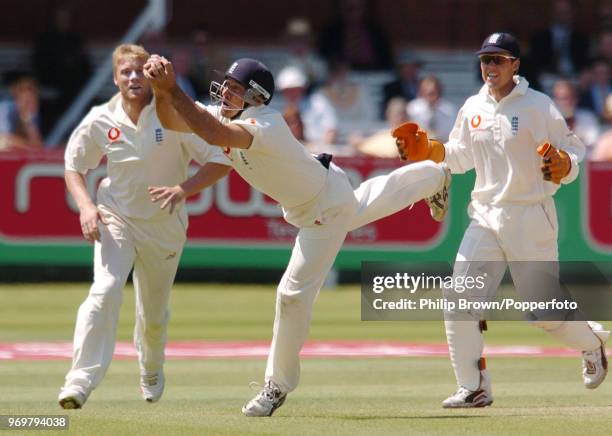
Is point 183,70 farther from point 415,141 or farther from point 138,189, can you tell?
point 415,141

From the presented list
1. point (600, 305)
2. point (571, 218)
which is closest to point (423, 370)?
point (600, 305)

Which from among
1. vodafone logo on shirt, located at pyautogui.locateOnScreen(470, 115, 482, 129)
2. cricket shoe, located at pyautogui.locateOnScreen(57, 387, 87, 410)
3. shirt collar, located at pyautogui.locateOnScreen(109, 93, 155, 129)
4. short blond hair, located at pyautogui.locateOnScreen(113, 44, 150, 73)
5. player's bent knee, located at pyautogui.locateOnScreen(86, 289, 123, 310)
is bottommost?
cricket shoe, located at pyautogui.locateOnScreen(57, 387, 87, 410)

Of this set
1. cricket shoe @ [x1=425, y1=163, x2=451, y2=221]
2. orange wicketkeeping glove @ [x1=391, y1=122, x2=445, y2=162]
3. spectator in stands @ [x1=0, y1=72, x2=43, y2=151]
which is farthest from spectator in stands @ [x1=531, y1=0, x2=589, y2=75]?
orange wicketkeeping glove @ [x1=391, y1=122, x2=445, y2=162]

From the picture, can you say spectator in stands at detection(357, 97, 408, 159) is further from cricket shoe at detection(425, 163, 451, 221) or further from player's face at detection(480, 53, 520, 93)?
player's face at detection(480, 53, 520, 93)

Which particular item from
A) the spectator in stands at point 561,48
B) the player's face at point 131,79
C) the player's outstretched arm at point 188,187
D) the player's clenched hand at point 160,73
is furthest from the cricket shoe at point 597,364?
the spectator in stands at point 561,48

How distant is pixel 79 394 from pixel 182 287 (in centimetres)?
901

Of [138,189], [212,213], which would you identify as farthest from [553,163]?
[212,213]

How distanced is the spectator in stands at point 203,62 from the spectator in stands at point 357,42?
1.54 m

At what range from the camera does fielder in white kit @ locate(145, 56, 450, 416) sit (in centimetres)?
810

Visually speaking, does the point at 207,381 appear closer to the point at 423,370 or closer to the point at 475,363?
the point at 423,370

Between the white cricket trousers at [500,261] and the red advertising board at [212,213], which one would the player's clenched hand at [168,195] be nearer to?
the white cricket trousers at [500,261]

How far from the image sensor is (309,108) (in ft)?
62.7

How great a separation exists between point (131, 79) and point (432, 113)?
30.9ft

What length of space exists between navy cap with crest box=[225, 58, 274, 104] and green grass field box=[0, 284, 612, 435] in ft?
5.84
